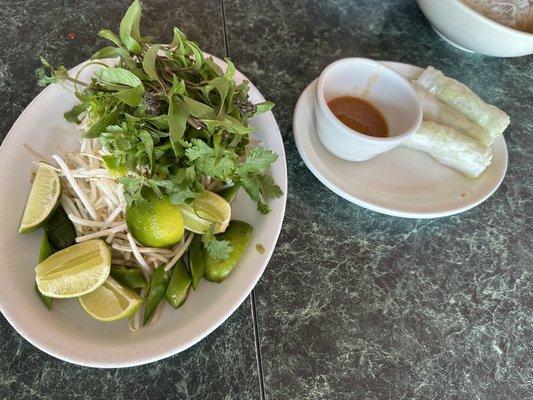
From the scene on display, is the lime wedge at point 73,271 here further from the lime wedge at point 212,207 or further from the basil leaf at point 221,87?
the basil leaf at point 221,87

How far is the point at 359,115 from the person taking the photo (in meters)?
1.19

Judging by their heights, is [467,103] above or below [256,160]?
below

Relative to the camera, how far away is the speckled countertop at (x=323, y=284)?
3.02ft

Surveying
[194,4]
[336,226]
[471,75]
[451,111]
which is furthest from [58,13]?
[471,75]

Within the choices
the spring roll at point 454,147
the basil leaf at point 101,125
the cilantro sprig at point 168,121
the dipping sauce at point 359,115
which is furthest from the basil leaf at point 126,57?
the spring roll at point 454,147

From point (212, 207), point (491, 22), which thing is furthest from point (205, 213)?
point (491, 22)

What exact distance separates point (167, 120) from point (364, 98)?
1.93 feet

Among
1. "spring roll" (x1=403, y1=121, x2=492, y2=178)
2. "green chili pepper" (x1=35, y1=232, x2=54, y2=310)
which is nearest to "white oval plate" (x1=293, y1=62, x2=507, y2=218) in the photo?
"spring roll" (x1=403, y1=121, x2=492, y2=178)

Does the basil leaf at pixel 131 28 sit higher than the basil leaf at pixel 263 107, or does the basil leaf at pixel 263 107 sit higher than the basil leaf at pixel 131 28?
the basil leaf at pixel 131 28

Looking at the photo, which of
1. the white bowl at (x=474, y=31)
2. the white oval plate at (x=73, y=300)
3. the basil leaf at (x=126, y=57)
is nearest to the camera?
the white oval plate at (x=73, y=300)

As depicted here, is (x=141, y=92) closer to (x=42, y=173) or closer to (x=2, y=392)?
(x=42, y=173)

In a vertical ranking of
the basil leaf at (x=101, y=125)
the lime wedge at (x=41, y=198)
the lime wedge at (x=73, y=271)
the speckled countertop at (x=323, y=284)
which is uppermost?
the basil leaf at (x=101, y=125)

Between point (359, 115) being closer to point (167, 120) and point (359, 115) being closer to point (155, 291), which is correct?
point (167, 120)

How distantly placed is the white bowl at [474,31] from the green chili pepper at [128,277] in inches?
44.1
